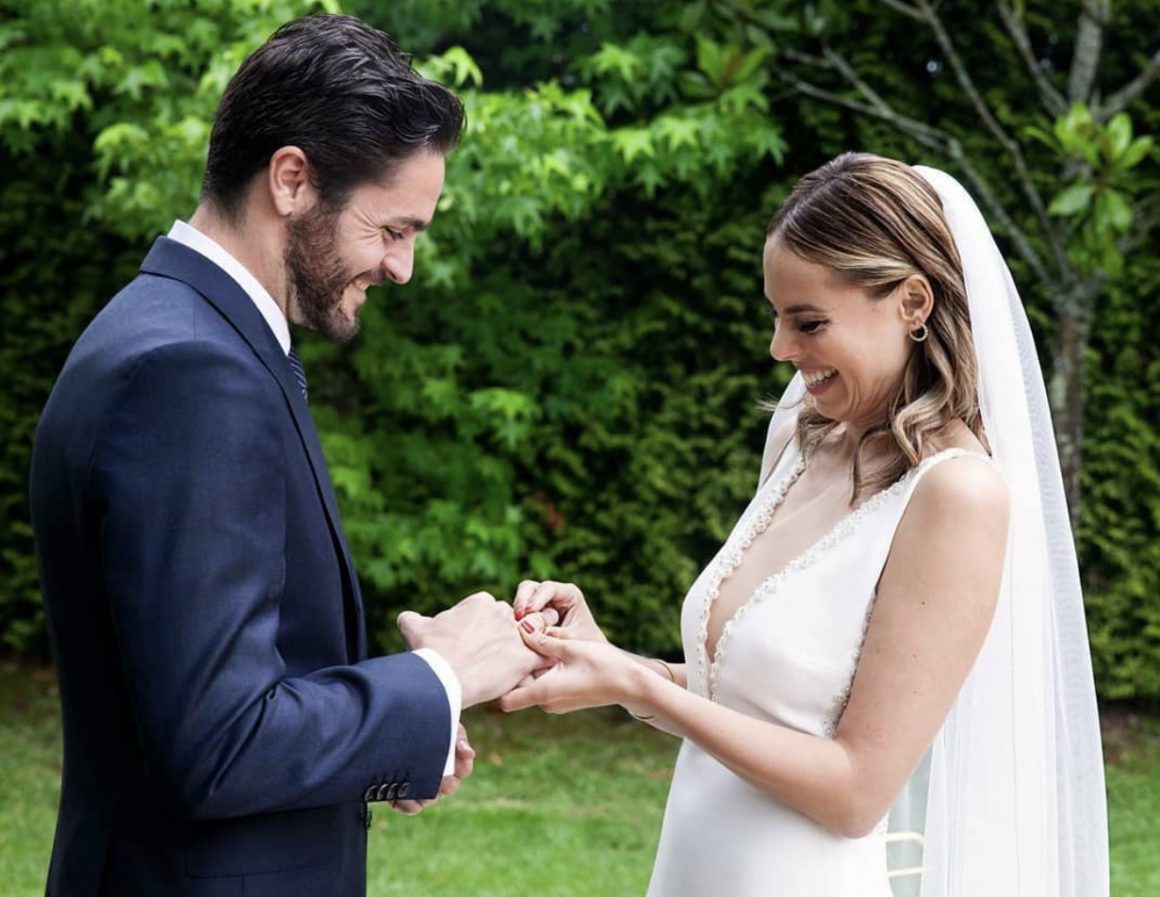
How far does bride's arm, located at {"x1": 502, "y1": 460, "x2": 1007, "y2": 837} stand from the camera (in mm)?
2115

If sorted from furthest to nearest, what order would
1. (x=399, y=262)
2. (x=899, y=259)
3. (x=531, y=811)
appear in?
1. (x=531, y=811)
2. (x=899, y=259)
3. (x=399, y=262)

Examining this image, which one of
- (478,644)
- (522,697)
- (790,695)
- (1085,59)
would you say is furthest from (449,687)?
(1085,59)

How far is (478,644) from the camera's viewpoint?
2037mm

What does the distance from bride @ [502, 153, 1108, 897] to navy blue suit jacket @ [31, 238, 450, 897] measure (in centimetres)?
44

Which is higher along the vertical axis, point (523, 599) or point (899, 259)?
point (899, 259)

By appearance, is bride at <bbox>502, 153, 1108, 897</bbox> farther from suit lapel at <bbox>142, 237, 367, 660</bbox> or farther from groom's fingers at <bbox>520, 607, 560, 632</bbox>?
suit lapel at <bbox>142, 237, 367, 660</bbox>

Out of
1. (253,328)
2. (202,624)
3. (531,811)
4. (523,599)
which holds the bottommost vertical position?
(531,811)

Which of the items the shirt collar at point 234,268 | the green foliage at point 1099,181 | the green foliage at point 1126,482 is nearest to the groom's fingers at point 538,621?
the shirt collar at point 234,268

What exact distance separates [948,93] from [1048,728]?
6024 millimetres

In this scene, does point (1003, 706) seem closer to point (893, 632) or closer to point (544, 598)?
point (893, 632)

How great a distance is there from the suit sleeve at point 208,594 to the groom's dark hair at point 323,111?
339 mm

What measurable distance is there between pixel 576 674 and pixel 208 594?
79 cm

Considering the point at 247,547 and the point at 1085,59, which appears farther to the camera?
the point at 1085,59

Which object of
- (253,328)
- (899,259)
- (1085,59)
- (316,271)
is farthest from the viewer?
(1085,59)
